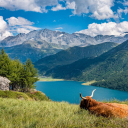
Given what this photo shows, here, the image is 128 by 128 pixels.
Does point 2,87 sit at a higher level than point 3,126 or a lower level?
lower

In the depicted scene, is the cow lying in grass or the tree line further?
the tree line

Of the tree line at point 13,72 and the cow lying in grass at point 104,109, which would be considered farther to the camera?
the tree line at point 13,72

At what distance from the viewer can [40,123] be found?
5.91 metres

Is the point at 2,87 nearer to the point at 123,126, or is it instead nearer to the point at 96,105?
the point at 96,105

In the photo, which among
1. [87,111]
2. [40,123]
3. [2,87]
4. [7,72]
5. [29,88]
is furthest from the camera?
[29,88]

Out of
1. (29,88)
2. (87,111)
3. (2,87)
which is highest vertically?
(87,111)

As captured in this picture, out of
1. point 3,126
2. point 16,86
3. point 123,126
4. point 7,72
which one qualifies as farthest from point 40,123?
point 16,86

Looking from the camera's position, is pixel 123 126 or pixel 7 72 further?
pixel 7 72

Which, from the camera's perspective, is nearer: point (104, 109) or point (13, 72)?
point (104, 109)

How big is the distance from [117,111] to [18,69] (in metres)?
51.2

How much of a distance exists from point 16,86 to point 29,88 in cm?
606

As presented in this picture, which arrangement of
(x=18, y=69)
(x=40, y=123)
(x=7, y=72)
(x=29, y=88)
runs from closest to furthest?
1. (x=40, y=123)
2. (x=7, y=72)
3. (x=18, y=69)
4. (x=29, y=88)

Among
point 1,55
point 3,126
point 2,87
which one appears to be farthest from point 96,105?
point 1,55

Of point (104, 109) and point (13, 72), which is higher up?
point (13, 72)
